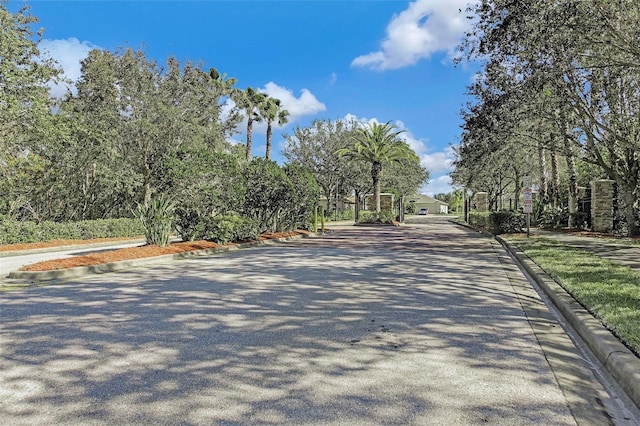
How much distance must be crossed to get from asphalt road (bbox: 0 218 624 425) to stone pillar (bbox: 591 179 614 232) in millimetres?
16321

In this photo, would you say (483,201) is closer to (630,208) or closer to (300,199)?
(300,199)

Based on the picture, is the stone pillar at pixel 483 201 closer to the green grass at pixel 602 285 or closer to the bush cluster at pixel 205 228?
the green grass at pixel 602 285

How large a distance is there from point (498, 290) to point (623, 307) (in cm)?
242

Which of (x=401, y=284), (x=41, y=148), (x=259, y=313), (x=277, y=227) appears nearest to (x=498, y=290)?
(x=401, y=284)

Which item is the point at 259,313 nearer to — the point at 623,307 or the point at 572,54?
the point at 623,307

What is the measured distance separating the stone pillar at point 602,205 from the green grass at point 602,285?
34.1 feet

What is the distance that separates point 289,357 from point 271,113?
141ft

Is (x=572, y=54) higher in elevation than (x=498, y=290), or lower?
higher

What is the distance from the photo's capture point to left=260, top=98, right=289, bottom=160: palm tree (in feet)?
150

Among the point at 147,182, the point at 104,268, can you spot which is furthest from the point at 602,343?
the point at 147,182

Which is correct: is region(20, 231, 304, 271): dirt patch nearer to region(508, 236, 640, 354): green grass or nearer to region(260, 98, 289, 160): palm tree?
region(508, 236, 640, 354): green grass

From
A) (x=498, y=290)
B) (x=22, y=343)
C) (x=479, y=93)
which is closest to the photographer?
(x=22, y=343)

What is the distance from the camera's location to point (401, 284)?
8.93 m

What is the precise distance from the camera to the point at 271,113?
45.8 m
